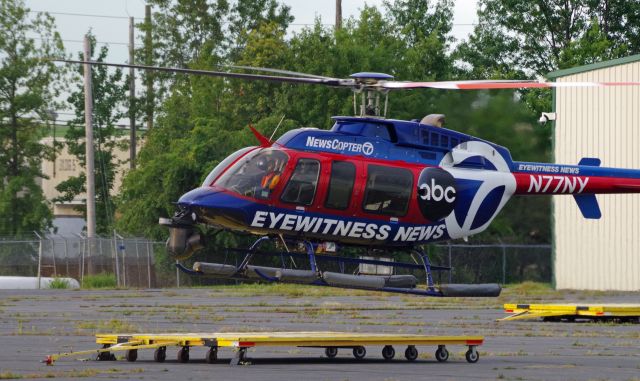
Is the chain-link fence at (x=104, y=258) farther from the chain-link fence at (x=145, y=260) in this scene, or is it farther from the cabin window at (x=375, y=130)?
the cabin window at (x=375, y=130)

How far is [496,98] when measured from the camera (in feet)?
107

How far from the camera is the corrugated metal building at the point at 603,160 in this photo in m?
44.1

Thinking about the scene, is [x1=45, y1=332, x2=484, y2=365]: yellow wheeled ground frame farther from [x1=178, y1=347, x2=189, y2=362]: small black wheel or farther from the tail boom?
the tail boom

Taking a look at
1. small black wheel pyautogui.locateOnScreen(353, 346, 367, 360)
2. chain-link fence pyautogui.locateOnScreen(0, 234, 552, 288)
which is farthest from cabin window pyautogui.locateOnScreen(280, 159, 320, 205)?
chain-link fence pyautogui.locateOnScreen(0, 234, 552, 288)

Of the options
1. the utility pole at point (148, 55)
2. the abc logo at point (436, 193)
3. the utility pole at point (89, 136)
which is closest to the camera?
the abc logo at point (436, 193)

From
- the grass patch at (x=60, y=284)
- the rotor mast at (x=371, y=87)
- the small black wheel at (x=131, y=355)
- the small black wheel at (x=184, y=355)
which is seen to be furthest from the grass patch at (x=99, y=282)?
the small black wheel at (x=184, y=355)

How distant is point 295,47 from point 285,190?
4639 cm

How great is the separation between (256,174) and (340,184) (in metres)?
1.41

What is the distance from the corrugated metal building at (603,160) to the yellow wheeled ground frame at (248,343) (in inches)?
1006

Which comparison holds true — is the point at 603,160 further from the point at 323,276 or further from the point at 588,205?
the point at 323,276

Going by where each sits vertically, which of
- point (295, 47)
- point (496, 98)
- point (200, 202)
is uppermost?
point (295, 47)

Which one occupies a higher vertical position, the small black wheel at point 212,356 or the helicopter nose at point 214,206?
the helicopter nose at point 214,206

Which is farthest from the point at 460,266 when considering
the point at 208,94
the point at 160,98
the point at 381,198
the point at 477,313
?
the point at 381,198

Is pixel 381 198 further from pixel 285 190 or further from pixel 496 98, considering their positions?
pixel 496 98
